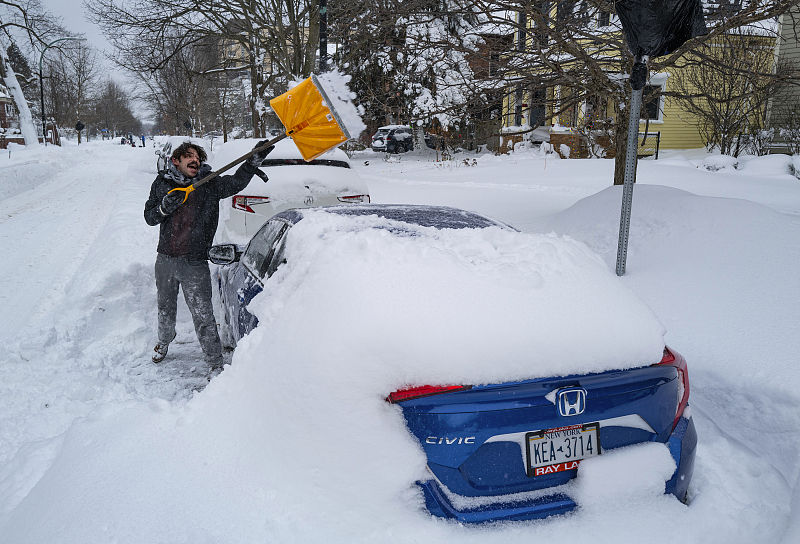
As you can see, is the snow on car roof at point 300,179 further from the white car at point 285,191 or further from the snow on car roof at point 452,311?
the snow on car roof at point 452,311

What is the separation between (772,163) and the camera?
14.7 m

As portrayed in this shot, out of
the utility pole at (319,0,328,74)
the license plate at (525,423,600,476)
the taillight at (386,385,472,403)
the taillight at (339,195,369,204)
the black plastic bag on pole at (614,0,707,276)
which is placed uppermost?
the utility pole at (319,0,328,74)

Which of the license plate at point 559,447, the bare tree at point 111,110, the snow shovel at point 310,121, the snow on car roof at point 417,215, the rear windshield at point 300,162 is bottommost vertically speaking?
the license plate at point 559,447

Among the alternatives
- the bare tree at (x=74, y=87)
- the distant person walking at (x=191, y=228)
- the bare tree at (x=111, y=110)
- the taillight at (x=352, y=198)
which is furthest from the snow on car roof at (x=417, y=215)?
the bare tree at (x=111, y=110)

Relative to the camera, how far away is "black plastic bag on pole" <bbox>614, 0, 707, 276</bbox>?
→ 4941 mm

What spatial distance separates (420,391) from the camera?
1.93 metres

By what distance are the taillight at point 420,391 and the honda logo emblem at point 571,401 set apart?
34 cm

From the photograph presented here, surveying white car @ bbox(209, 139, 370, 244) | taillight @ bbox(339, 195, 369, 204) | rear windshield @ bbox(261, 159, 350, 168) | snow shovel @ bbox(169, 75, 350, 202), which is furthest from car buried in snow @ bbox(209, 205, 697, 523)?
rear windshield @ bbox(261, 159, 350, 168)

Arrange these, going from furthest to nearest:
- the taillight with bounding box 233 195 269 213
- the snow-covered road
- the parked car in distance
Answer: the parked car in distance, the taillight with bounding box 233 195 269 213, the snow-covered road

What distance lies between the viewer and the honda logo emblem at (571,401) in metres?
1.98

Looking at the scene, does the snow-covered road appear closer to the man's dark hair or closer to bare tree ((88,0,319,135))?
the man's dark hair

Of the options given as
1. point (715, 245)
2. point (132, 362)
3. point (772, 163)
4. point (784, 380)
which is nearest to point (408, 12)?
point (715, 245)

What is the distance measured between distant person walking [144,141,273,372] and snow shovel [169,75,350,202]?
0.10m

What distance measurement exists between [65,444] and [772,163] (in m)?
17.1
